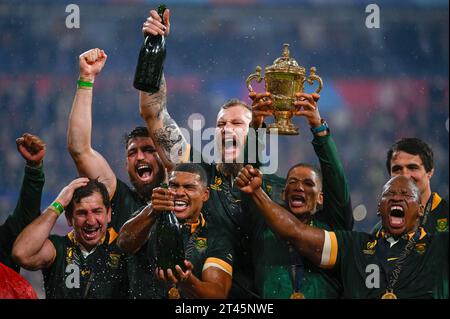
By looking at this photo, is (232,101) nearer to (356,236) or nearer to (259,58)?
(356,236)

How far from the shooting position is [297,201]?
4051mm

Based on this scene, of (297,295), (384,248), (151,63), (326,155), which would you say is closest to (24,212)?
(151,63)

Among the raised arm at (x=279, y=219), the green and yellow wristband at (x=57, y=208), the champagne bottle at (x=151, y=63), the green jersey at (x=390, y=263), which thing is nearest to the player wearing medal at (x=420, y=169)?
the green jersey at (x=390, y=263)

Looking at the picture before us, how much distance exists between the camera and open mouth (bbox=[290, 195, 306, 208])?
4.05m

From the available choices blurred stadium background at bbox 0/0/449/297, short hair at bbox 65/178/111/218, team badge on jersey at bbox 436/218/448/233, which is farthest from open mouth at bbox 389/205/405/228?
blurred stadium background at bbox 0/0/449/297

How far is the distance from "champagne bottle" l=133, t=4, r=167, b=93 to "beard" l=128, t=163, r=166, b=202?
440 millimetres

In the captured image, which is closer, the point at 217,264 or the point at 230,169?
the point at 217,264

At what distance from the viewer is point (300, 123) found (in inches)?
274

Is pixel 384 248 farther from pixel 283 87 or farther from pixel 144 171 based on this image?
pixel 144 171

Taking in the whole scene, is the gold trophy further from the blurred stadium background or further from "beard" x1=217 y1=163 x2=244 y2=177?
the blurred stadium background

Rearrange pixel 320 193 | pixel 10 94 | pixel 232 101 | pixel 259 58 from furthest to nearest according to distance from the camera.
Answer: pixel 259 58, pixel 10 94, pixel 232 101, pixel 320 193

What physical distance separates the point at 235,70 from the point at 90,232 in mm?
3042
